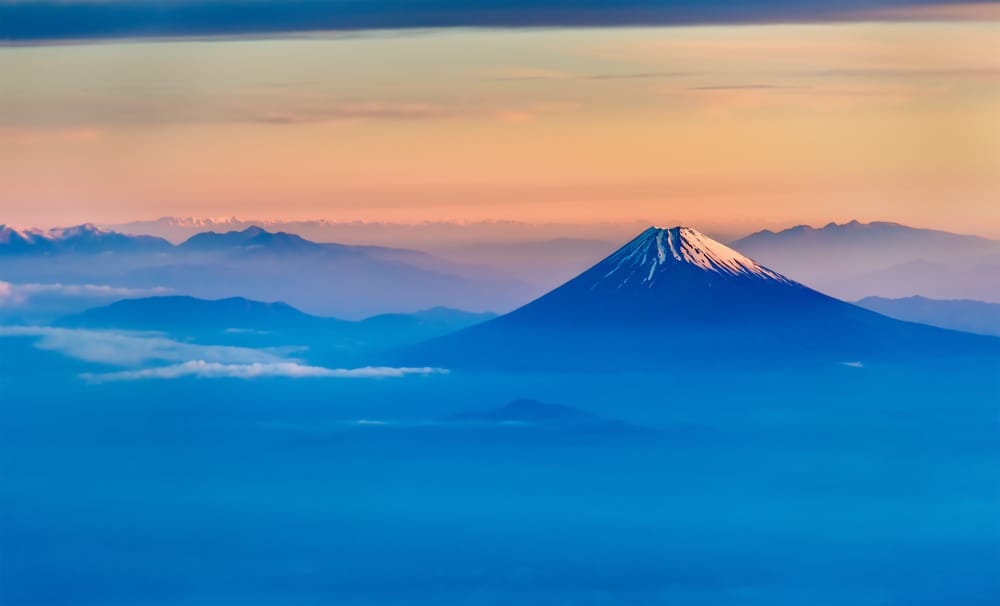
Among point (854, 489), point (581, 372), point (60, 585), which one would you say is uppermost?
point (581, 372)

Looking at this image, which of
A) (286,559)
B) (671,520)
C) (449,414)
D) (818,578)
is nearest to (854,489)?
(671,520)

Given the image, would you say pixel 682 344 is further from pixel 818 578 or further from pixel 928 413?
pixel 818 578

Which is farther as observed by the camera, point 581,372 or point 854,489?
point 581,372
